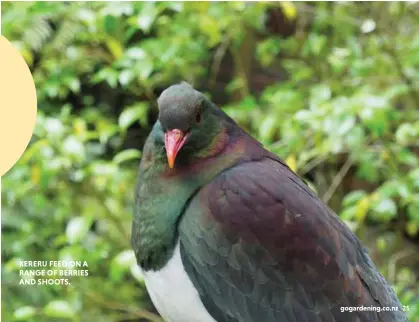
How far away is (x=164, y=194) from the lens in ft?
3.34

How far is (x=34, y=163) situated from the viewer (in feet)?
5.49

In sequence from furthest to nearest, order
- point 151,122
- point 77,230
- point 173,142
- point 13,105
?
point 151,122, point 77,230, point 13,105, point 173,142

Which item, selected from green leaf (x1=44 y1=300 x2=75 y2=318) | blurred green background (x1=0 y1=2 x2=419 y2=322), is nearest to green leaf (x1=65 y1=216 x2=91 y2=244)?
blurred green background (x1=0 y1=2 x2=419 y2=322)

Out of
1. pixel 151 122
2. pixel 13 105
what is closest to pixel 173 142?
pixel 13 105

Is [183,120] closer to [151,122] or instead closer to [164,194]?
[164,194]

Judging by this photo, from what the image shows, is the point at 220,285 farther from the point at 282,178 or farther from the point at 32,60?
the point at 32,60

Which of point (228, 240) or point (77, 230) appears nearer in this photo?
point (228, 240)

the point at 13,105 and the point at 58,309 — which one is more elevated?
the point at 13,105

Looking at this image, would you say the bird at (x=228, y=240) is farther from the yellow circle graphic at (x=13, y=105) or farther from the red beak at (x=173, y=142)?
the yellow circle graphic at (x=13, y=105)

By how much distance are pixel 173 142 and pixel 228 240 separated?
0.16 m

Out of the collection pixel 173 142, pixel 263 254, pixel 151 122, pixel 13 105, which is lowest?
pixel 151 122

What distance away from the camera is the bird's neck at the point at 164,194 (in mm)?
1007

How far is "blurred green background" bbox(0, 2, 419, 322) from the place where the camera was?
5.24 ft

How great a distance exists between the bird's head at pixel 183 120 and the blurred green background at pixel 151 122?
557mm
